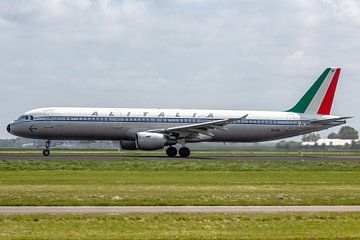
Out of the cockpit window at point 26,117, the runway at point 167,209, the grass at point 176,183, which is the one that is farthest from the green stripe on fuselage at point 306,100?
the runway at point 167,209

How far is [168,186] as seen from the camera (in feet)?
90.2

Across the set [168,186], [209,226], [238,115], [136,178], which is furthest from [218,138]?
[209,226]

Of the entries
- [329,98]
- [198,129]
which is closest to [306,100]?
[329,98]

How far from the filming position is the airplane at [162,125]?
Answer: 51.3 meters

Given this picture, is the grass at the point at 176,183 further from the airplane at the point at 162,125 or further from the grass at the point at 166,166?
the airplane at the point at 162,125

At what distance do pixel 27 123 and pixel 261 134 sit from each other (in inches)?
692

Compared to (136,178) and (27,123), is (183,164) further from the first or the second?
(27,123)

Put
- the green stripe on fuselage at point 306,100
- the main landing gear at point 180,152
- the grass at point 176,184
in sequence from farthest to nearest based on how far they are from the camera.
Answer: the green stripe on fuselage at point 306,100 → the main landing gear at point 180,152 → the grass at point 176,184

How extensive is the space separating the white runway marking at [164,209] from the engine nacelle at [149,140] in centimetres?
3057

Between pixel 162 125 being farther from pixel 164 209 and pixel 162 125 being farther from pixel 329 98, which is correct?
pixel 164 209

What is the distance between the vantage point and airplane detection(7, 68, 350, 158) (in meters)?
51.3

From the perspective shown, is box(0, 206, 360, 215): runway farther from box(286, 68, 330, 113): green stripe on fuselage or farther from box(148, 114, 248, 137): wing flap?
box(286, 68, 330, 113): green stripe on fuselage

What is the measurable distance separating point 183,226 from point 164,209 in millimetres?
3349

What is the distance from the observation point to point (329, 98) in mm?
58031
